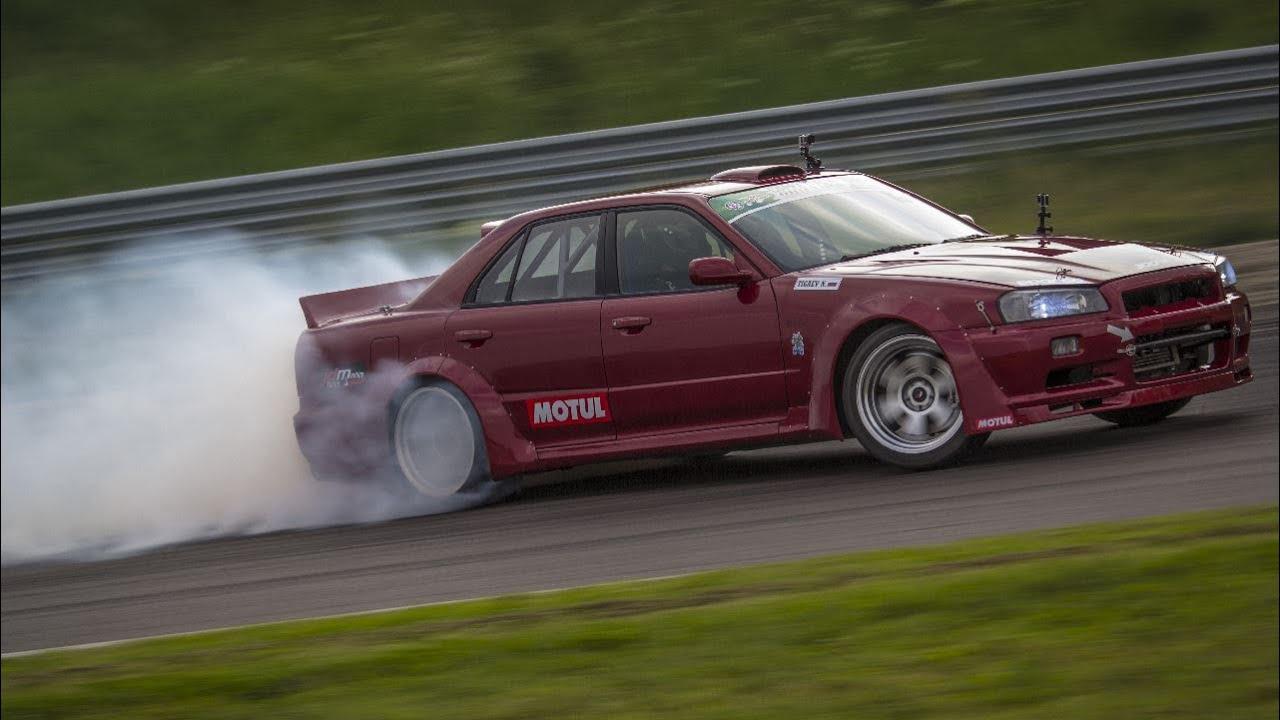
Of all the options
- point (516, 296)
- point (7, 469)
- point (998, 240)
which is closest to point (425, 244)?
point (7, 469)

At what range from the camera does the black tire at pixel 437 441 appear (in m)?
9.34

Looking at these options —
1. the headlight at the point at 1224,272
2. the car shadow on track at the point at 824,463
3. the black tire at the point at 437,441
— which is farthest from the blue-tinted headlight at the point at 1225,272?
the black tire at the point at 437,441

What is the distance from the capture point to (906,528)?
6.96 m

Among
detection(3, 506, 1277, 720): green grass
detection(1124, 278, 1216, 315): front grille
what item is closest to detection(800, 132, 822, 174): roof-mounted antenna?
detection(1124, 278, 1216, 315): front grille

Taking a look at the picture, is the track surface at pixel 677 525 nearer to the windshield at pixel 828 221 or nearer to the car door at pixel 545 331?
the car door at pixel 545 331

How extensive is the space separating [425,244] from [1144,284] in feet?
26.2

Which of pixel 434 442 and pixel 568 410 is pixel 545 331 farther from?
pixel 434 442

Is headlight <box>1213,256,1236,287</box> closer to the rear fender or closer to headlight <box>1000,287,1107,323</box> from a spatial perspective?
headlight <box>1000,287,1107,323</box>

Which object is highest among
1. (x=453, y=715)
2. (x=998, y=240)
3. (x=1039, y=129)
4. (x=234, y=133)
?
(x=234, y=133)

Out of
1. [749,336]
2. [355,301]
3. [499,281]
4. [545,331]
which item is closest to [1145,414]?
[749,336]

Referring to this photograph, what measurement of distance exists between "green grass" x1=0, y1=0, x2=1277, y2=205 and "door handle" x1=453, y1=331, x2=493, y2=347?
7.80 m

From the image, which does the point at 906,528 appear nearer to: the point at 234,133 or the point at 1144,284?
the point at 1144,284

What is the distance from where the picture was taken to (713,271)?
8305 mm

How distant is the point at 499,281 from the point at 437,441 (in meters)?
0.86
